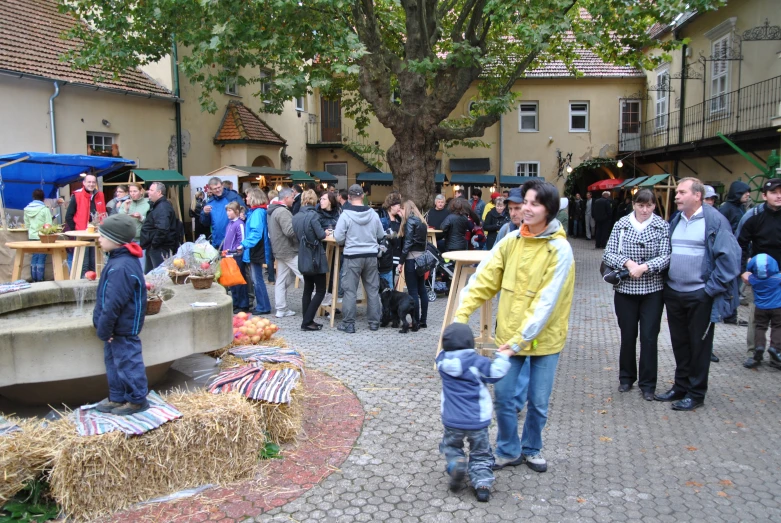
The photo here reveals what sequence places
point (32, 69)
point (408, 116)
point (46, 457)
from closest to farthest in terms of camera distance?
point (46, 457) → point (408, 116) → point (32, 69)

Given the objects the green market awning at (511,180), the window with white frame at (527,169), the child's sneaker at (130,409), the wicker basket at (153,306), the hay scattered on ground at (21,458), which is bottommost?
the hay scattered on ground at (21,458)

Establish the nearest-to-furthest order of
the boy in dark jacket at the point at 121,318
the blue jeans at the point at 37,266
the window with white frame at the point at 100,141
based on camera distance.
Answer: the boy in dark jacket at the point at 121,318
the blue jeans at the point at 37,266
the window with white frame at the point at 100,141

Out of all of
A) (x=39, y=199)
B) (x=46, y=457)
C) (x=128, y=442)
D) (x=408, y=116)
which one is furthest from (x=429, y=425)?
(x=39, y=199)

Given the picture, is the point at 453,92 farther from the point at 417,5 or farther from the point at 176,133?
the point at 176,133

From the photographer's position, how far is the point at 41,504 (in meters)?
3.82

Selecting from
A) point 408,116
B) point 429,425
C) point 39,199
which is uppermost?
point 408,116

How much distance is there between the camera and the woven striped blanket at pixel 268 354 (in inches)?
216

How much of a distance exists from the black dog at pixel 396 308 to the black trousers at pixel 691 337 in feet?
11.9

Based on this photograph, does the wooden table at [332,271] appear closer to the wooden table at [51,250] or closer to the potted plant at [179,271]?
the potted plant at [179,271]

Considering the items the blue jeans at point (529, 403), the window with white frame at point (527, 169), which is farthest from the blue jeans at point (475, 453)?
the window with white frame at point (527, 169)

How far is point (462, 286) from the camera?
7.07 metres

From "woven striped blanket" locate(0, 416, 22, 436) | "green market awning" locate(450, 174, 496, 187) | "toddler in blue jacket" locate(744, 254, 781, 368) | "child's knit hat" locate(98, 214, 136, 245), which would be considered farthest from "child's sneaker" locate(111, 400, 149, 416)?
"green market awning" locate(450, 174, 496, 187)

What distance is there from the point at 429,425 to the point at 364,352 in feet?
8.12

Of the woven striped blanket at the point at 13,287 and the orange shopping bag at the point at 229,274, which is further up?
the woven striped blanket at the point at 13,287
